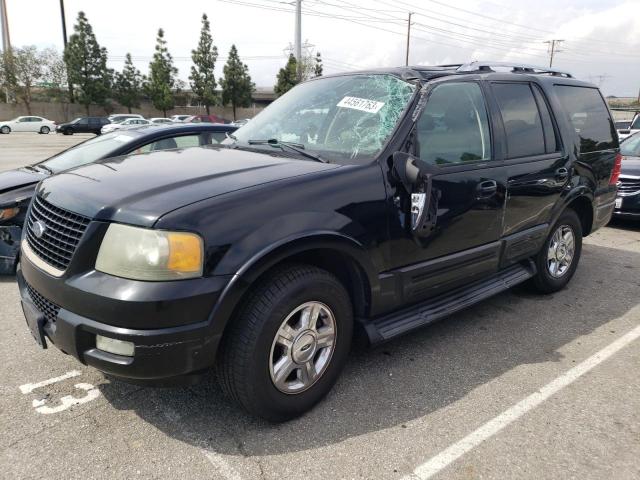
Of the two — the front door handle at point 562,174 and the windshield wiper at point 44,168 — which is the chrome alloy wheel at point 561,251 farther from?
the windshield wiper at point 44,168

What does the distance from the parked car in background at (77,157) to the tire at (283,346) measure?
222 centimetres

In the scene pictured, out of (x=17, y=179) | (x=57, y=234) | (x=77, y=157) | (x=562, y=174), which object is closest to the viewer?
(x=57, y=234)

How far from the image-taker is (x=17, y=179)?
4.97 metres

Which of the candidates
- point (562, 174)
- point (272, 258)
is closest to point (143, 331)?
point (272, 258)

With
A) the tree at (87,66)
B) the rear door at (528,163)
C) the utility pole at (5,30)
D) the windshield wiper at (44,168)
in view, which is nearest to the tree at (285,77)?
the tree at (87,66)

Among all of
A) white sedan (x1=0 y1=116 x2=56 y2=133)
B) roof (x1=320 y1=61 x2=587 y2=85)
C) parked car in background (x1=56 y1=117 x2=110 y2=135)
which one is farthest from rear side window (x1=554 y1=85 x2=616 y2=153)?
white sedan (x1=0 y1=116 x2=56 y2=133)

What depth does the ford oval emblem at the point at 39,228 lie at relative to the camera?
2586 millimetres

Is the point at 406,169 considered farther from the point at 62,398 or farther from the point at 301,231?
the point at 62,398

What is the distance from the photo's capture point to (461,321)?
4016 mm

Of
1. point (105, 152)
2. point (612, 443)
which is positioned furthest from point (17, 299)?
point (612, 443)

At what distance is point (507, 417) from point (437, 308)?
82cm

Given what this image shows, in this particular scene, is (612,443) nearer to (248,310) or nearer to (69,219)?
(248,310)

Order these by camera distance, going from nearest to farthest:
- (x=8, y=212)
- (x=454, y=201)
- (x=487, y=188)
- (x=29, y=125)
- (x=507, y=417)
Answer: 1. (x=507, y=417)
2. (x=454, y=201)
3. (x=487, y=188)
4. (x=8, y=212)
5. (x=29, y=125)

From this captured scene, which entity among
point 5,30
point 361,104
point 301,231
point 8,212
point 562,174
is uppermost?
point 5,30
